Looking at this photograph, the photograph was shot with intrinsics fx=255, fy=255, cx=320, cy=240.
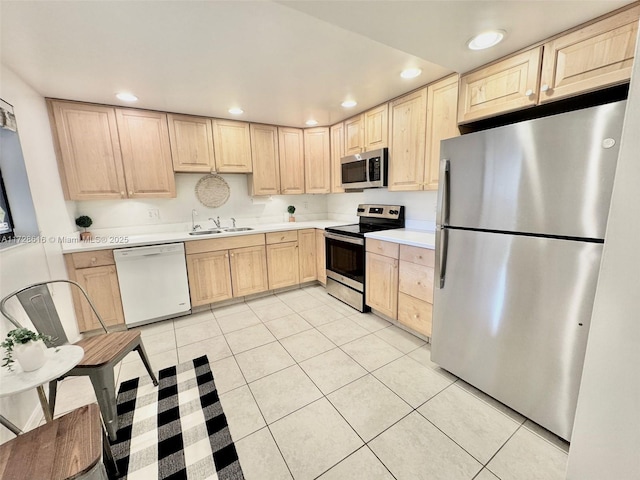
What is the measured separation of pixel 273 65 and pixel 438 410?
102 inches

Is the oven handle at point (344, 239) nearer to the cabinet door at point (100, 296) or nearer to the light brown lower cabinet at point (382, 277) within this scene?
the light brown lower cabinet at point (382, 277)

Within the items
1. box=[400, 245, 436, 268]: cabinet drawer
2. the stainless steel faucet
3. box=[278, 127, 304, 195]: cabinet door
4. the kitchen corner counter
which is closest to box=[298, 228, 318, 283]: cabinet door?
box=[278, 127, 304, 195]: cabinet door

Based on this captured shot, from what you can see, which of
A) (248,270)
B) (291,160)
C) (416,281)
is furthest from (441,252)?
(291,160)

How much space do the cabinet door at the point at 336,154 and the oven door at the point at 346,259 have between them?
0.71 m

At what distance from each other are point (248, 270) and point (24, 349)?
85.8 inches

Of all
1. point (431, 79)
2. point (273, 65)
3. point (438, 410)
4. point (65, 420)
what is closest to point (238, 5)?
point (273, 65)

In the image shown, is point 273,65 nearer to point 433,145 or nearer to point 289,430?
point 433,145

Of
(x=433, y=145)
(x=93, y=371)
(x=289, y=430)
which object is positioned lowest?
(x=289, y=430)

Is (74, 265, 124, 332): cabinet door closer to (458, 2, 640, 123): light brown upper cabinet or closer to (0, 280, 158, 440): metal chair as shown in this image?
(0, 280, 158, 440): metal chair

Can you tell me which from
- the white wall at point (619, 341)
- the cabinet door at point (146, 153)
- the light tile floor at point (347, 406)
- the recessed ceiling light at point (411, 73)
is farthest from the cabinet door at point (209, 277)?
the white wall at point (619, 341)

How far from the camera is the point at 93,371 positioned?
1367 millimetres

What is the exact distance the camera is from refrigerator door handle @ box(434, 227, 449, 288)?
173 cm

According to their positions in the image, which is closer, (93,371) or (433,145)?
(93,371)

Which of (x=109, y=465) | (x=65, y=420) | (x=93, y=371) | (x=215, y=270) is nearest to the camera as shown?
(x=65, y=420)
